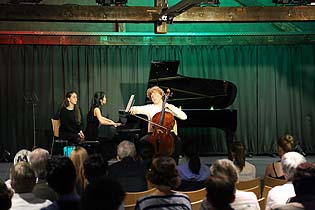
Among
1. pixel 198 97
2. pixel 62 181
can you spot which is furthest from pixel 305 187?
pixel 198 97

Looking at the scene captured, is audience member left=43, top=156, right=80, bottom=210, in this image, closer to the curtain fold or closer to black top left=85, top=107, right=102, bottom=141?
black top left=85, top=107, right=102, bottom=141

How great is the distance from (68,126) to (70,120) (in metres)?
0.10

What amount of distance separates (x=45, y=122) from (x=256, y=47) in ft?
15.1

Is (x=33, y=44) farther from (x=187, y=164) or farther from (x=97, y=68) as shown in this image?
(x=187, y=164)

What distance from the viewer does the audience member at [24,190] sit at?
3221 millimetres

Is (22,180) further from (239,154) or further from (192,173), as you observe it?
(239,154)

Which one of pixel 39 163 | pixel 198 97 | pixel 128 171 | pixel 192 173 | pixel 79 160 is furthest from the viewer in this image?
pixel 198 97

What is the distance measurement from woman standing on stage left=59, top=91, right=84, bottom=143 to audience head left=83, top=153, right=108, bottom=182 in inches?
182

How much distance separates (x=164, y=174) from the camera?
3.35m

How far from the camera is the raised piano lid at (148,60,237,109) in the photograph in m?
9.43

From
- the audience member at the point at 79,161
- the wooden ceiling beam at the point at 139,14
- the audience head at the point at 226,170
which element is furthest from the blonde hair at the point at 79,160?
the wooden ceiling beam at the point at 139,14

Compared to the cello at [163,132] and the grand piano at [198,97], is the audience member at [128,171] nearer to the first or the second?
the cello at [163,132]

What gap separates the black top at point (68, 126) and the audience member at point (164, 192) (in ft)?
17.1

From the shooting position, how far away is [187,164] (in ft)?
16.1
